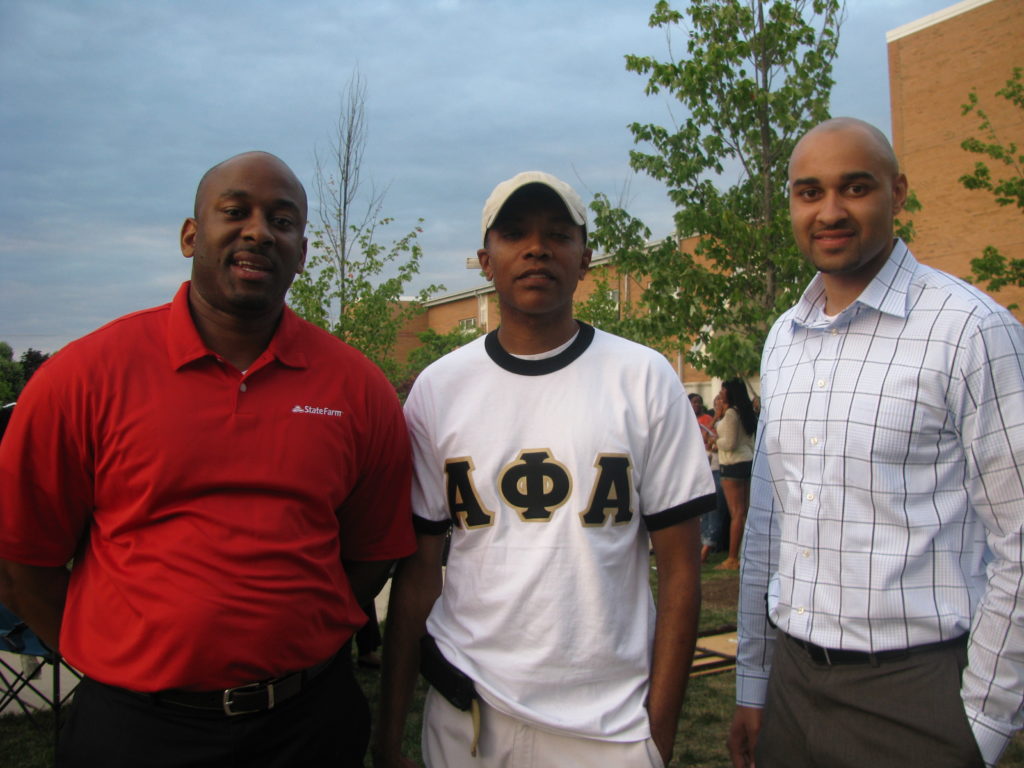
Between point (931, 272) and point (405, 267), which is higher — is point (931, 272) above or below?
below

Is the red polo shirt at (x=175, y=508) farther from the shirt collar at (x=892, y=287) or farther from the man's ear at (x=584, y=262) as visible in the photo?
the shirt collar at (x=892, y=287)

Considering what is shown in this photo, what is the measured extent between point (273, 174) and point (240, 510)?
0.98 meters

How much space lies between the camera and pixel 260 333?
2.46 m

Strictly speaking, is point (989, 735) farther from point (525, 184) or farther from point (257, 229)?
point (257, 229)

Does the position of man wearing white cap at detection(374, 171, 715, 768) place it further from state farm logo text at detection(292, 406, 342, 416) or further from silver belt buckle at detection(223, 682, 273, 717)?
silver belt buckle at detection(223, 682, 273, 717)

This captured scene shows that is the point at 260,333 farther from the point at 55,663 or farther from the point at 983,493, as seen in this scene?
the point at 55,663

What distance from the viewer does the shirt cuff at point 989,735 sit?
1899mm

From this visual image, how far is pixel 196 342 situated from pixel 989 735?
219 cm

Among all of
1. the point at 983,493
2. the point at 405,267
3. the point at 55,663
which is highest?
the point at 405,267

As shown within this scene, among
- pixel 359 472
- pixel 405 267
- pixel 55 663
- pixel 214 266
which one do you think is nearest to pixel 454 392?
pixel 359 472

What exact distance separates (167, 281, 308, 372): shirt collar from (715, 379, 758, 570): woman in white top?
7391 mm

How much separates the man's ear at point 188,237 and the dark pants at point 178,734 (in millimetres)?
1209

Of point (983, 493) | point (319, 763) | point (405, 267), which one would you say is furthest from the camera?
point (405, 267)

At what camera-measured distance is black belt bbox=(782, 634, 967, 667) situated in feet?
6.68
